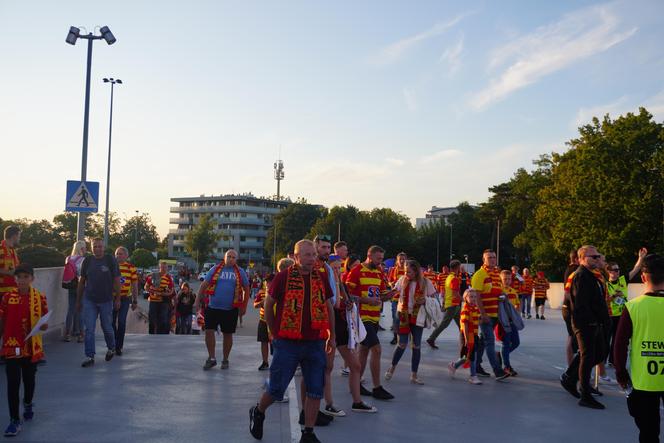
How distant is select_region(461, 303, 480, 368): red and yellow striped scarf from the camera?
358 inches

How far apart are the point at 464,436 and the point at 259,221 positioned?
131 metres

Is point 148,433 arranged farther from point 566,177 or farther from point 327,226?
point 327,226

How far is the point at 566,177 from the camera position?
46.6 m

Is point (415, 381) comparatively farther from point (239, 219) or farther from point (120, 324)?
point (239, 219)

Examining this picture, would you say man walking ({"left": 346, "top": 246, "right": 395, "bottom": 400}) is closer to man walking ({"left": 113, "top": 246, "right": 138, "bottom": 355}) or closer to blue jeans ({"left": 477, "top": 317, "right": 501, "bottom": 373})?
blue jeans ({"left": 477, "top": 317, "right": 501, "bottom": 373})

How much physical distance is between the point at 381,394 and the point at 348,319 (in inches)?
44.6

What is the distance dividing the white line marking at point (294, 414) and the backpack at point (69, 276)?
18.1ft

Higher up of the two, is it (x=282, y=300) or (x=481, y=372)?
(x=282, y=300)

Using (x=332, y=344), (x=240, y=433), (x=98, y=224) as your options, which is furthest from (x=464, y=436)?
(x=98, y=224)

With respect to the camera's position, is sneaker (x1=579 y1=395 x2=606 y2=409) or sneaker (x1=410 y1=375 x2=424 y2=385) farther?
sneaker (x1=410 y1=375 x2=424 y2=385)

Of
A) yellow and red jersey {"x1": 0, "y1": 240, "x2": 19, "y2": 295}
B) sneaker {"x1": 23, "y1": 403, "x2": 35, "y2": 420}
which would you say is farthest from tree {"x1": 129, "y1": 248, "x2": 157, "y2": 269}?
sneaker {"x1": 23, "y1": 403, "x2": 35, "y2": 420}

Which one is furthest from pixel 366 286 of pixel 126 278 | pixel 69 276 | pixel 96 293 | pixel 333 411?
pixel 69 276

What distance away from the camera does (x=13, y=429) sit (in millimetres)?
5711

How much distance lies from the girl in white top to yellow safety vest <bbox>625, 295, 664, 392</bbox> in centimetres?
400
